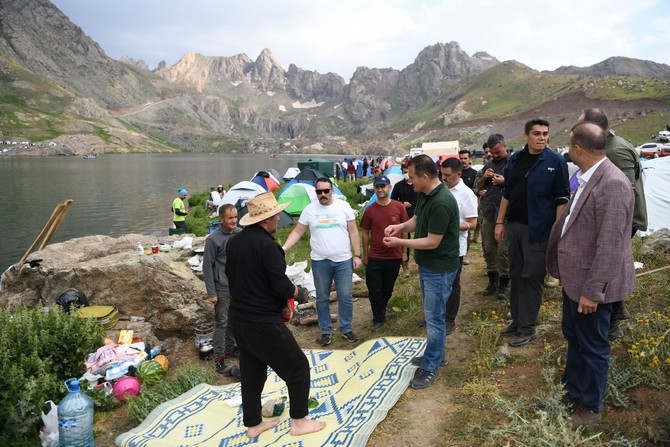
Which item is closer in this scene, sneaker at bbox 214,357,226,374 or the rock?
sneaker at bbox 214,357,226,374

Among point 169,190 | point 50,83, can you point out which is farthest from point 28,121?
point 169,190

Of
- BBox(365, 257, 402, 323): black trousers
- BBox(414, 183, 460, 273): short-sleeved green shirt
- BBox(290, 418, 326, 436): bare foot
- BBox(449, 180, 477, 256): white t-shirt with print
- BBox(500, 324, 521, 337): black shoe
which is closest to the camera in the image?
BBox(290, 418, 326, 436): bare foot

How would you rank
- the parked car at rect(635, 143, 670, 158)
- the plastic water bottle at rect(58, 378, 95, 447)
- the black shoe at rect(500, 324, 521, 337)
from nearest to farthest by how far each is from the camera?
the plastic water bottle at rect(58, 378, 95, 447) < the black shoe at rect(500, 324, 521, 337) < the parked car at rect(635, 143, 670, 158)

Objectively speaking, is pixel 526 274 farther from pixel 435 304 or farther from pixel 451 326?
pixel 451 326

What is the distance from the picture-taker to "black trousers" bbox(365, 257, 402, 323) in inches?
258

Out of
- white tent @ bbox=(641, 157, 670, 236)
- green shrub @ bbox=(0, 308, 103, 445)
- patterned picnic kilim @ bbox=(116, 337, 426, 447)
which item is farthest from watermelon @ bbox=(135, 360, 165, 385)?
white tent @ bbox=(641, 157, 670, 236)

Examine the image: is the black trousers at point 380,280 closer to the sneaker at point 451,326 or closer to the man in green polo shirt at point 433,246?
the sneaker at point 451,326

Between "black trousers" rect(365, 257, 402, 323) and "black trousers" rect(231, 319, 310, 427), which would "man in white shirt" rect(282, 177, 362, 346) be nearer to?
"black trousers" rect(365, 257, 402, 323)

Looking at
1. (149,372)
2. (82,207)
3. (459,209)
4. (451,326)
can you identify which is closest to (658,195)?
(459,209)

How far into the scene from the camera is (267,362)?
378 centimetres

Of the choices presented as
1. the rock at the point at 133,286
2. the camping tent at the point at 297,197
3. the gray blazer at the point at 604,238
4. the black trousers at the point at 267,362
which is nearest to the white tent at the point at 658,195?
the gray blazer at the point at 604,238

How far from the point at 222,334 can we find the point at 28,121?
15776 cm

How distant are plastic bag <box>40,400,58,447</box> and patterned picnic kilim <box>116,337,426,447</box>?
75cm

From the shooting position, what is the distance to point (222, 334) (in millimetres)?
6293
